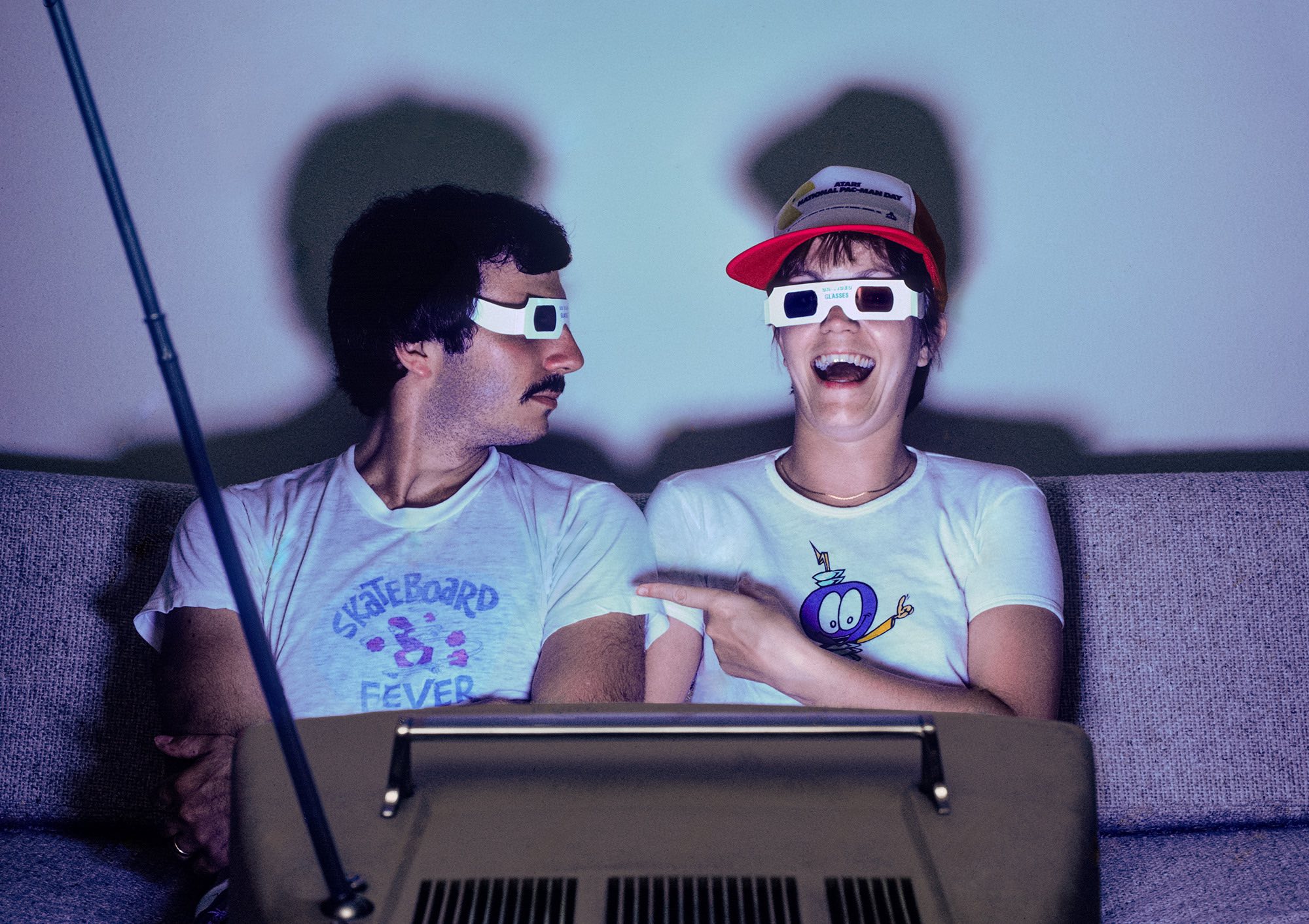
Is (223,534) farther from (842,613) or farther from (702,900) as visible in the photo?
(842,613)

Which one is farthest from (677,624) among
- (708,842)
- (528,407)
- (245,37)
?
(245,37)

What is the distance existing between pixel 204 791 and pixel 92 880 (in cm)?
21

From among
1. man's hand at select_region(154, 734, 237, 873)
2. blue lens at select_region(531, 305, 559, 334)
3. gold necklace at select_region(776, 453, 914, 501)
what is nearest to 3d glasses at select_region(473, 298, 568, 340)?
blue lens at select_region(531, 305, 559, 334)

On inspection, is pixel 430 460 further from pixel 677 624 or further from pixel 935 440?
pixel 935 440

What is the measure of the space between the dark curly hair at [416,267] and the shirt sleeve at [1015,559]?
78 cm

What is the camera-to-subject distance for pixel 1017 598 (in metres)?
1.39

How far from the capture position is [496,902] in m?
0.54

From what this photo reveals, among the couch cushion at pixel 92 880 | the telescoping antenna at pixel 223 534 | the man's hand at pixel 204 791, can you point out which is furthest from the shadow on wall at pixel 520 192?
the telescoping antenna at pixel 223 534

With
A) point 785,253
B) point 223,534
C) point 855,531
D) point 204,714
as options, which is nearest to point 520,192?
point 785,253

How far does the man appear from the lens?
1356mm

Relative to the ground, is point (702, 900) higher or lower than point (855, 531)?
higher

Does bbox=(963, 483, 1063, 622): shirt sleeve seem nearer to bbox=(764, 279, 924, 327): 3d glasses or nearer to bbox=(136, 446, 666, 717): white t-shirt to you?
bbox=(764, 279, 924, 327): 3d glasses

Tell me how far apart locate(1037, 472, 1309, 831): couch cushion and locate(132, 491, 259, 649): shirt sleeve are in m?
1.24

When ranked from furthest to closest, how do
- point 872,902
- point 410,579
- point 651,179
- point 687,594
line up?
point 651,179, point 410,579, point 687,594, point 872,902
